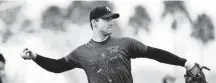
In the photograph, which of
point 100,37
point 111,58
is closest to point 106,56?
point 111,58

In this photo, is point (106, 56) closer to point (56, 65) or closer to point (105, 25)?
point (105, 25)

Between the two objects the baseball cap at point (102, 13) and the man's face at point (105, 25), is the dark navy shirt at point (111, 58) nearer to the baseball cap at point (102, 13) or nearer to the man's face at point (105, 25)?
the man's face at point (105, 25)

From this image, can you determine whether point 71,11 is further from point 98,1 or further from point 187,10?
point 187,10

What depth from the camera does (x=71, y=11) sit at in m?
7.25

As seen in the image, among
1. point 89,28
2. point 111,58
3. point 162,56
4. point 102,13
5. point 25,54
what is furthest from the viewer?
point 89,28

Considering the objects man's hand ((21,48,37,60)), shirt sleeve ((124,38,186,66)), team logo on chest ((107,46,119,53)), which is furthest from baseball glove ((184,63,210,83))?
man's hand ((21,48,37,60))

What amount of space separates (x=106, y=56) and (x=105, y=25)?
14.3 inches

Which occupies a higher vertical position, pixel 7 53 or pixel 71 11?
pixel 71 11

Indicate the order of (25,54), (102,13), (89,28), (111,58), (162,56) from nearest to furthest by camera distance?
1. (25,54)
2. (111,58)
3. (162,56)
4. (102,13)
5. (89,28)

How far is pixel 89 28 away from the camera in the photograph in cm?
733

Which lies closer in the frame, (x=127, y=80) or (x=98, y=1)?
(x=127, y=80)

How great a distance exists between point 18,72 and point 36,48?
55 centimetres

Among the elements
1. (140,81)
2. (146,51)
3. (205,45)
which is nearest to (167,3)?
(205,45)

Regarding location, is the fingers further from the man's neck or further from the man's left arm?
the man's left arm
